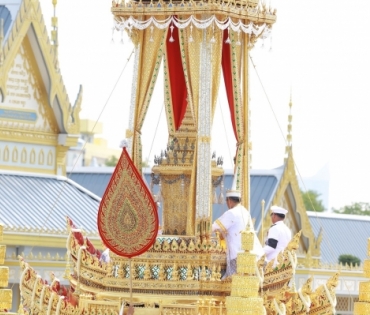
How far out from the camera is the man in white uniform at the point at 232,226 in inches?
702

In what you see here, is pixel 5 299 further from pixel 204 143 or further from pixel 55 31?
pixel 55 31

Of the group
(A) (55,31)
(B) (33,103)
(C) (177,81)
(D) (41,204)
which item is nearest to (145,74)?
(C) (177,81)

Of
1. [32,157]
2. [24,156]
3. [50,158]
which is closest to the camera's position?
[24,156]

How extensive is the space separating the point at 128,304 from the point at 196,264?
691 mm

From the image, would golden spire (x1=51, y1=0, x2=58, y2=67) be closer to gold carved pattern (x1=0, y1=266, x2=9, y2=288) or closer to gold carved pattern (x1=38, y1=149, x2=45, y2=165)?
gold carved pattern (x1=38, y1=149, x2=45, y2=165)

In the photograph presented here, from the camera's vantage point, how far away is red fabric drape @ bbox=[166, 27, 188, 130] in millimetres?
18766

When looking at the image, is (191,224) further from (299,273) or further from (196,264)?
(299,273)

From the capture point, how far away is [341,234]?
135 feet

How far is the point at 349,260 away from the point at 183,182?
2039 centimetres

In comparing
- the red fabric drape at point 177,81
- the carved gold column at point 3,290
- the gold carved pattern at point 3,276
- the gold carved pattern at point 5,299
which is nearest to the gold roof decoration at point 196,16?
the red fabric drape at point 177,81

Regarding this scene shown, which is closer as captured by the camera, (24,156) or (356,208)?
(24,156)

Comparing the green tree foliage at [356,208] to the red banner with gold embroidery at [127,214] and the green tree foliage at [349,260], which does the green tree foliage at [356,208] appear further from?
the red banner with gold embroidery at [127,214]

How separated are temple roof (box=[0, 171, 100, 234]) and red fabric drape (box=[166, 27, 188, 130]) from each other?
11674 mm

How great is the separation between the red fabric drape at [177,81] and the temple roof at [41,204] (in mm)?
11674
